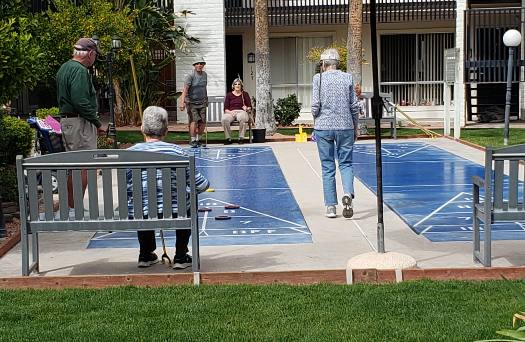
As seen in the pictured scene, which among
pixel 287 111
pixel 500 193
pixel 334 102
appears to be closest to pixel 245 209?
pixel 334 102

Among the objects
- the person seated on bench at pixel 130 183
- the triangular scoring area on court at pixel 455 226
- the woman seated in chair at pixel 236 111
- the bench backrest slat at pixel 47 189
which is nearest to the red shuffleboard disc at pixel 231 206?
the triangular scoring area on court at pixel 455 226

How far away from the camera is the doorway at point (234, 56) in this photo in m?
29.7

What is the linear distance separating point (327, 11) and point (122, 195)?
21.1 metres

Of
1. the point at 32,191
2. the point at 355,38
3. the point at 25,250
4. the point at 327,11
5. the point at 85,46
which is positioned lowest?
the point at 25,250

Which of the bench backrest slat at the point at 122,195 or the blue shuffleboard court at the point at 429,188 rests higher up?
the bench backrest slat at the point at 122,195

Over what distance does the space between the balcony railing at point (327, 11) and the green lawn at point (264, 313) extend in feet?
69.6

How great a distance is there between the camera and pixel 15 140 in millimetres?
12805

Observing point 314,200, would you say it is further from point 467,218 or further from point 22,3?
point 22,3

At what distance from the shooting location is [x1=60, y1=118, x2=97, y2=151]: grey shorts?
9.90 meters

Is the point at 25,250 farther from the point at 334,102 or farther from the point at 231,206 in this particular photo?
the point at 231,206

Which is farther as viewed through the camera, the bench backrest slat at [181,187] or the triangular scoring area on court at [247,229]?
the triangular scoring area on court at [247,229]

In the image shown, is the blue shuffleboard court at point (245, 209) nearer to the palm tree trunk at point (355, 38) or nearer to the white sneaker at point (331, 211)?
the white sneaker at point (331, 211)

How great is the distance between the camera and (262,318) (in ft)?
18.8

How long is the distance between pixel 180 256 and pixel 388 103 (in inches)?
585
